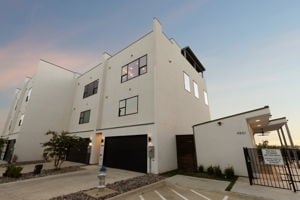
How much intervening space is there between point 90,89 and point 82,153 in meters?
7.57

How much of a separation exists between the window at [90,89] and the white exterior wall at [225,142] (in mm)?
12442

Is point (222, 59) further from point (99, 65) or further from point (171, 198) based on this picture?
point (171, 198)

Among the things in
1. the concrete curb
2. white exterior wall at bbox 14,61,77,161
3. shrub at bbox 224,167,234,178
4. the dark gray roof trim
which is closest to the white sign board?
shrub at bbox 224,167,234,178

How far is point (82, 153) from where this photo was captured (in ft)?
49.1

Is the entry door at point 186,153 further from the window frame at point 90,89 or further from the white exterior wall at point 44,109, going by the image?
the white exterior wall at point 44,109

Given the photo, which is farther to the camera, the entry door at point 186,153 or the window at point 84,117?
the window at point 84,117

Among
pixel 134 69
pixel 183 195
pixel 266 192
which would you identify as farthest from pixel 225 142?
pixel 134 69

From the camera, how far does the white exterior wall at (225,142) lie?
26.9ft

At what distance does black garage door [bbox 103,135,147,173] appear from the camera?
10195 millimetres

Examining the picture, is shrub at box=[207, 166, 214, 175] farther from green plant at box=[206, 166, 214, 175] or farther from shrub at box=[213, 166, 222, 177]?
shrub at box=[213, 166, 222, 177]

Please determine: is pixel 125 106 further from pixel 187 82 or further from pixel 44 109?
pixel 44 109

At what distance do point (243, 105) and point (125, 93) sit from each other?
62.5 feet

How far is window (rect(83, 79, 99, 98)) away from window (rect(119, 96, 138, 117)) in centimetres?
556

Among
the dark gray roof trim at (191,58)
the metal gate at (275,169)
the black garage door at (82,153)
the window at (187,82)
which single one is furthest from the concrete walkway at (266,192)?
the dark gray roof trim at (191,58)
